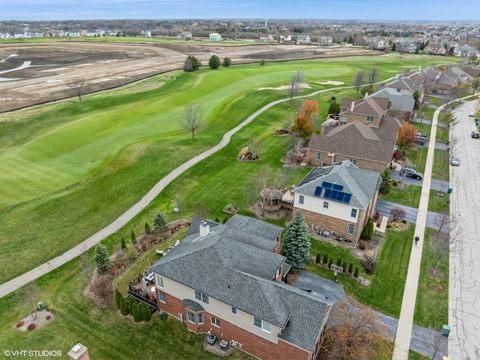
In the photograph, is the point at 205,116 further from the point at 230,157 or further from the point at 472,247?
the point at 472,247

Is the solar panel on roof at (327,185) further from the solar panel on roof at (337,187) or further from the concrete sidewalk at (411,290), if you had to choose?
the concrete sidewalk at (411,290)

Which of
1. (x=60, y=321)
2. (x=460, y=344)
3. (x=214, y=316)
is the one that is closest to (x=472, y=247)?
(x=460, y=344)

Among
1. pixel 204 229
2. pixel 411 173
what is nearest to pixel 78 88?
pixel 204 229

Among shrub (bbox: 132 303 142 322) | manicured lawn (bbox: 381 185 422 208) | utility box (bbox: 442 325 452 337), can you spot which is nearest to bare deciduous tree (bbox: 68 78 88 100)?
shrub (bbox: 132 303 142 322)

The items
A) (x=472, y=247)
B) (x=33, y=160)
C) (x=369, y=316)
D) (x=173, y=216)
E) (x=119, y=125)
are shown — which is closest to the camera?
(x=369, y=316)

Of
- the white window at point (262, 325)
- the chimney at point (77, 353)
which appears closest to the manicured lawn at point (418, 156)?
the white window at point (262, 325)

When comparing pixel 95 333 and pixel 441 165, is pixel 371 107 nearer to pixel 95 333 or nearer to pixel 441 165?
pixel 441 165
